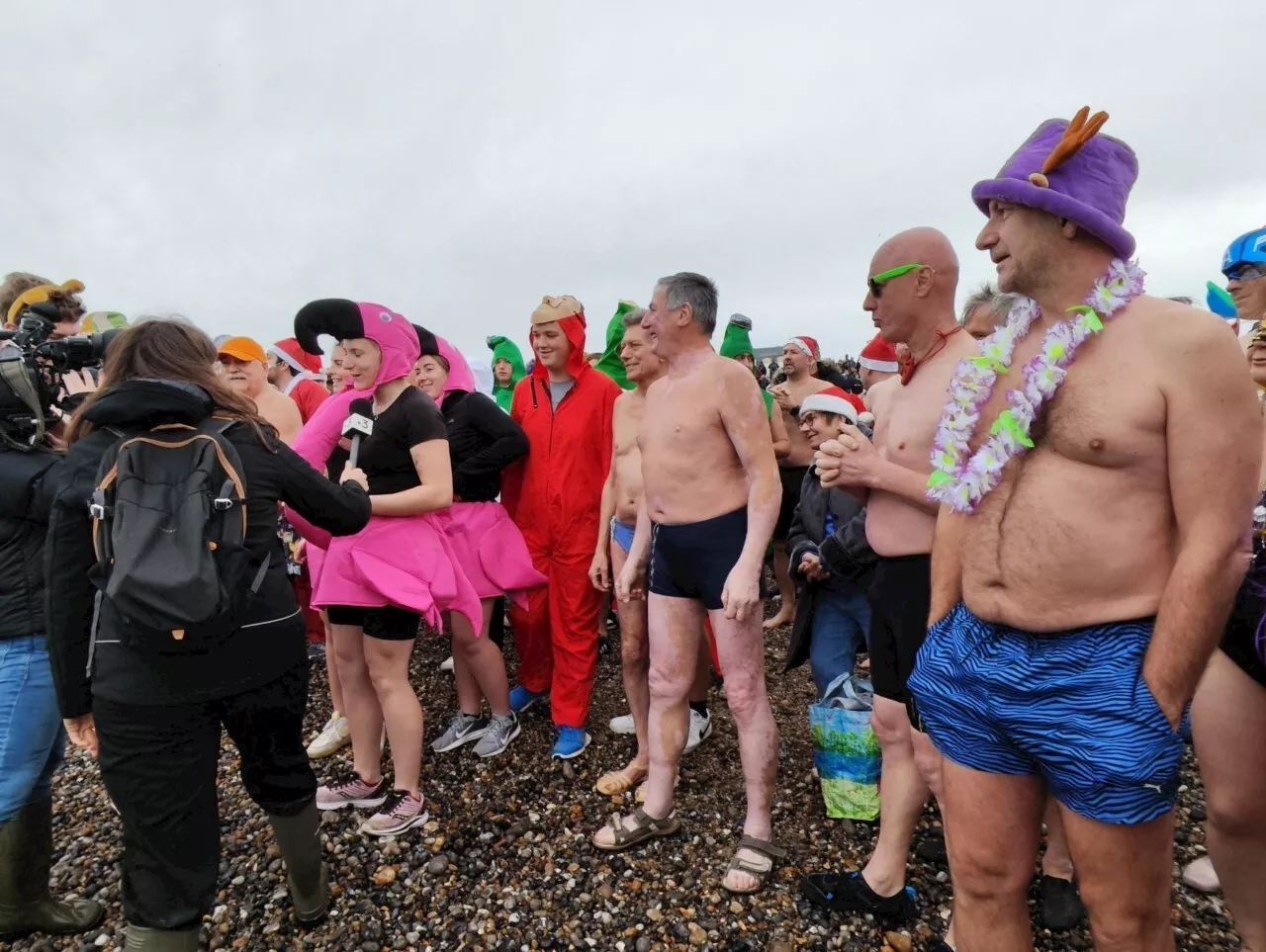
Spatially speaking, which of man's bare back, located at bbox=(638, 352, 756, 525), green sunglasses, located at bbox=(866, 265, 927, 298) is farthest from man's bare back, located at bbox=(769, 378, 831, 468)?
green sunglasses, located at bbox=(866, 265, 927, 298)

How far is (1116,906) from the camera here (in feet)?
4.85

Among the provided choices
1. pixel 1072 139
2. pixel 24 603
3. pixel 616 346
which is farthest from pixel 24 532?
pixel 616 346

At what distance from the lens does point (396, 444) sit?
10.1ft

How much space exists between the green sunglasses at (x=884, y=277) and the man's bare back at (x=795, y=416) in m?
3.24

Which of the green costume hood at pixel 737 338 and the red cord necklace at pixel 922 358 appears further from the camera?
the green costume hood at pixel 737 338

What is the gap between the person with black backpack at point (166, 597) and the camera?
1.89 meters

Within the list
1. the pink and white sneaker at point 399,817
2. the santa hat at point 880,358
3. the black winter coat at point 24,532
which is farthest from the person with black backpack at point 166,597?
the santa hat at point 880,358

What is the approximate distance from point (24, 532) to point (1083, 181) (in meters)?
3.28

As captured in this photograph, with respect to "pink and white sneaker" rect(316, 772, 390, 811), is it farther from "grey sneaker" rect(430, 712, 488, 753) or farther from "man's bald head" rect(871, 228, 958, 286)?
"man's bald head" rect(871, 228, 958, 286)

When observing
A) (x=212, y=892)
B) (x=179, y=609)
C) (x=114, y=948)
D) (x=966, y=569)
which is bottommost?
(x=114, y=948)

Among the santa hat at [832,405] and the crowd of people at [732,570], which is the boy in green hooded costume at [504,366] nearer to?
the crowd of people at [732,570]

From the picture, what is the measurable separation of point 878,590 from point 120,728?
7.93 feet

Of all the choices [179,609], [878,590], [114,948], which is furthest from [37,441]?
[878,590]

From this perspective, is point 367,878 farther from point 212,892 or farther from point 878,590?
point 878,590
